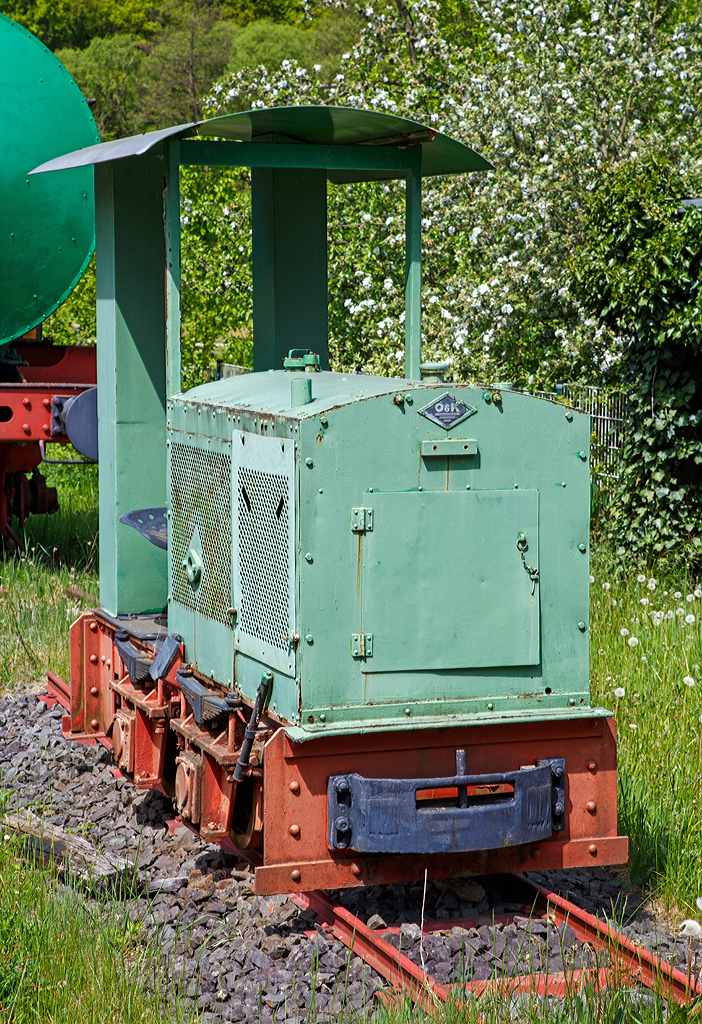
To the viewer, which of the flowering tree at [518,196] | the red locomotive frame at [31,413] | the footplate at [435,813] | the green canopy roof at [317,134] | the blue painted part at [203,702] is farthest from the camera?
the flowering tree at [518,196]

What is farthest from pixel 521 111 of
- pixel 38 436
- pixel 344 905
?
pixel 344 905

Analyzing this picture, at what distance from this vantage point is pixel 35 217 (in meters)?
8.95

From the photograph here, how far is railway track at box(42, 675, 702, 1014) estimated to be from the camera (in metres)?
3.57

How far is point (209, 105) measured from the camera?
1702 cm

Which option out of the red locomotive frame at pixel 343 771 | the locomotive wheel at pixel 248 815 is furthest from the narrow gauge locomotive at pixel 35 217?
→ the locomotive wheel at pixel 248 815

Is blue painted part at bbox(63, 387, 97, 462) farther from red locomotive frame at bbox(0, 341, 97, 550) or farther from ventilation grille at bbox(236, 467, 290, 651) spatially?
red locomotive frame at bbox(0, 341, 97, 550)

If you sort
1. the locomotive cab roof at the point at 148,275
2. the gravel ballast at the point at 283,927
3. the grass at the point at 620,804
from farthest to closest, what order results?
the locomotive cab roof at the point at 148,275 < the gravel ballast at the point at 283,927 < the grass at the point at 620,804

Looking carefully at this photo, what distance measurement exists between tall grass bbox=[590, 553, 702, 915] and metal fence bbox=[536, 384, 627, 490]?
1.37 m

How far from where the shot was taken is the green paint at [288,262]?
240 inches

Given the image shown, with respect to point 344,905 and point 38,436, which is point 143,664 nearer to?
point 344,905

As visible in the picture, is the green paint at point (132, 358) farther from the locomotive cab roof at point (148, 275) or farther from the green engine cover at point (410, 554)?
the green engine cover at point (410, 554)

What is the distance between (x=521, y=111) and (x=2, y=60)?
19.0 ft

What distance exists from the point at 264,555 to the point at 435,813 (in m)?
1.08

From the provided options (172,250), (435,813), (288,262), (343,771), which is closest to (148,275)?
(172,250)
